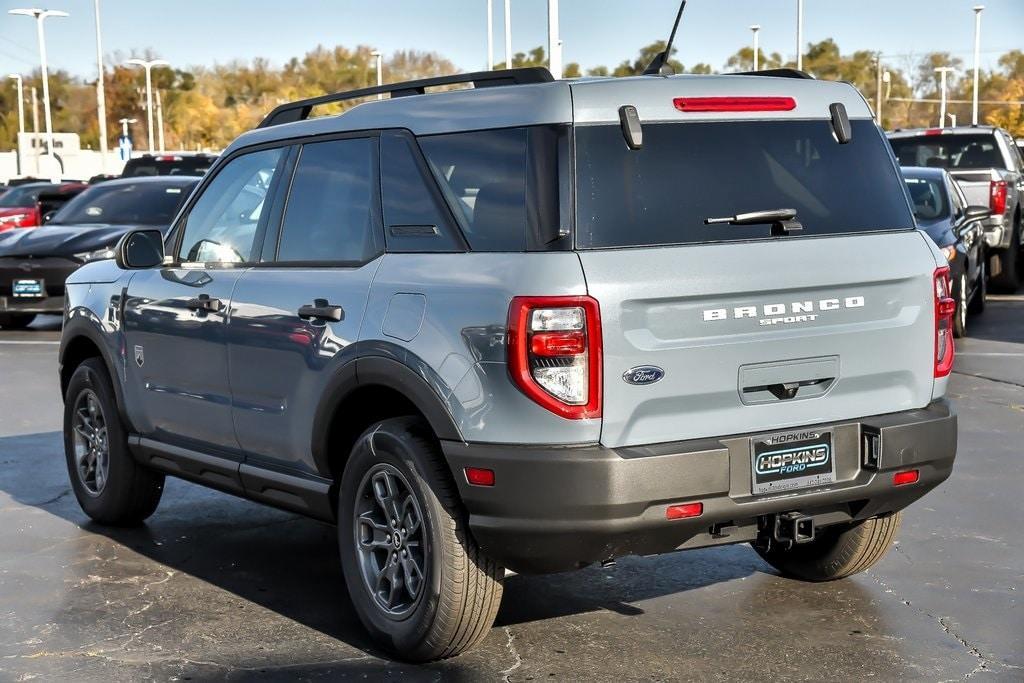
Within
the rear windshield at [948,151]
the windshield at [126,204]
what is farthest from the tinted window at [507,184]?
the rear windshield at [948,151]

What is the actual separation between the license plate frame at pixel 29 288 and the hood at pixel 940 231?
355 inches

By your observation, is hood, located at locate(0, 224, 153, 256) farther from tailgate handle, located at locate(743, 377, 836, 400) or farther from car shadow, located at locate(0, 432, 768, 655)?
tailgate handle, located at locate(743, 377, 836, 400)

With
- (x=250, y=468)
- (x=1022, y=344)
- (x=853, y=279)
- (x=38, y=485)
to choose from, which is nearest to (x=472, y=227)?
(x=853, y=279)

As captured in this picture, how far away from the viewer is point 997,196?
17766mm

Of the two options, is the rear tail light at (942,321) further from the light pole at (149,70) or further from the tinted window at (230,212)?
the light pole at (149,70)

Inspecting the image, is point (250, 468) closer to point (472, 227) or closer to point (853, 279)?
point (472, 227)

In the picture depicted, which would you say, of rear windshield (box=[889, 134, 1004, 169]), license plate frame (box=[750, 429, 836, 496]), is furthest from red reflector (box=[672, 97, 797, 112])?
rear windshield (box=[889, 134, 1004, 169])

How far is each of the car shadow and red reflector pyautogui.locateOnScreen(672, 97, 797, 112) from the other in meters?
1.96

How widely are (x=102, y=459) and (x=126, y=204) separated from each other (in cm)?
1004

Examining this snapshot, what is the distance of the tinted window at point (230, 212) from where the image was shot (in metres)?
6.17

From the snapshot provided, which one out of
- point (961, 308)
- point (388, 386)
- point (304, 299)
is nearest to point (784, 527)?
point (388, 386)

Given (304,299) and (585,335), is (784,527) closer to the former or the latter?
(585,335)

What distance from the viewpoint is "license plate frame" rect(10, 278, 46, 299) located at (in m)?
16.0

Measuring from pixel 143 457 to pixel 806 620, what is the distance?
3.08m
